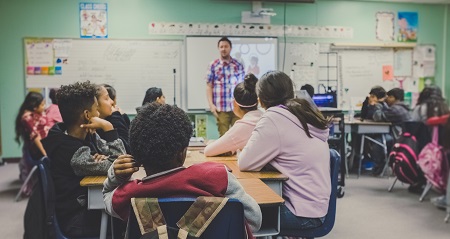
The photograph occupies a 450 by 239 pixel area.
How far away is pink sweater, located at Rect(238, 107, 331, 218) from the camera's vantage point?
1930 millimetres

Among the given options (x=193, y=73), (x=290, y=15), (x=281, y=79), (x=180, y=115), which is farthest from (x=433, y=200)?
(x=290, y=15)

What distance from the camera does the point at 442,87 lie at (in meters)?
0.50

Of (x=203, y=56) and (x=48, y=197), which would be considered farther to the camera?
(x=203, y=56)

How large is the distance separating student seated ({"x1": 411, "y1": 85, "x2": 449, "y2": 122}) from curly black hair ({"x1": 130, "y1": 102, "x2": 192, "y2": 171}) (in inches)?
28.7

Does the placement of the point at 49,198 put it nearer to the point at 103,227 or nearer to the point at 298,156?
the point at 103,227

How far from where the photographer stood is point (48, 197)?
1.82 metres

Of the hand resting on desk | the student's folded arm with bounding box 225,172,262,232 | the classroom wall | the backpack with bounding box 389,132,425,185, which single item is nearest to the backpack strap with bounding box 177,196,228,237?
the student's folded arm with bounding box 225,172,262,232

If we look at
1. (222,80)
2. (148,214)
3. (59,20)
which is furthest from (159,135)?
(59,20)

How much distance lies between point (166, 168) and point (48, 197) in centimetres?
92

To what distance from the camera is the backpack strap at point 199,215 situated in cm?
100

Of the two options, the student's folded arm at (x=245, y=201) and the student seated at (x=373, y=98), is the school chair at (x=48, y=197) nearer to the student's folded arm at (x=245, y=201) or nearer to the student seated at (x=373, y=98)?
the student's folded arm at (x=245, y=201)

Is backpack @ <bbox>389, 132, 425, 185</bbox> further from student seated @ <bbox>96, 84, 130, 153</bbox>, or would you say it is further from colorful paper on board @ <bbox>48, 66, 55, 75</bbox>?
colorful paper on board @ <bbox>48, 66, 55, 75</bbox>

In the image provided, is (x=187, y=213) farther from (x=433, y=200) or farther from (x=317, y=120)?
(x=317, y=120)

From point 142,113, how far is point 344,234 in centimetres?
243
